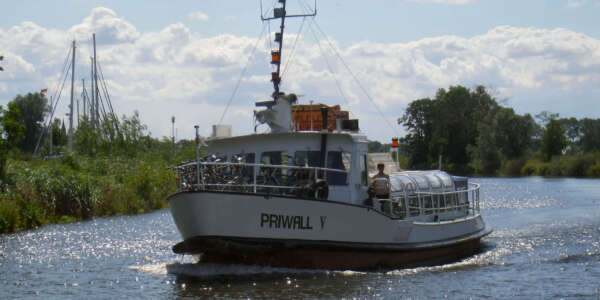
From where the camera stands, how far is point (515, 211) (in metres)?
39.5

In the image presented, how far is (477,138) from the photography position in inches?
3875

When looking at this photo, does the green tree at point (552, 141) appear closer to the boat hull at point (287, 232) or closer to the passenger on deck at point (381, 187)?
the passenger on deck at point (381, 187)

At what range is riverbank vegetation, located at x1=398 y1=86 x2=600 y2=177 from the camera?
94.2 metres

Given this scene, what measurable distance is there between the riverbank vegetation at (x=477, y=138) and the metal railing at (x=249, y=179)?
237 feet

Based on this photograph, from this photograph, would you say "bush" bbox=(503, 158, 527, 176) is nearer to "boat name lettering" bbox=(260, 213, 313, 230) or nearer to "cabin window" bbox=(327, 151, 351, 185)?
"cabin window" bbox=(327, 151, 351, 185)

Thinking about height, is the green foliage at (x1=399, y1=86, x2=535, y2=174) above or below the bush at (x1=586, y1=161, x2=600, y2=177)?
above

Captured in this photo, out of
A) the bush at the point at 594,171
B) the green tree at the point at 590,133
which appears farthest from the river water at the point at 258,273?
the green tree at the point at 590,133

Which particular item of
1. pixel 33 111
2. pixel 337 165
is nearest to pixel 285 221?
pixel 337 165

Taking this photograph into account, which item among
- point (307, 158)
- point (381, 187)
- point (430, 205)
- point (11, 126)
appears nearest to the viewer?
point (307, 158)

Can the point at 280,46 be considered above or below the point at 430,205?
above

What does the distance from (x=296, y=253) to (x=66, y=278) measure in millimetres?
5881

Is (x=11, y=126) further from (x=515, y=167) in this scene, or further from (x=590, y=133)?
(x=590, y=133)

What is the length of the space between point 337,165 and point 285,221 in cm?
274

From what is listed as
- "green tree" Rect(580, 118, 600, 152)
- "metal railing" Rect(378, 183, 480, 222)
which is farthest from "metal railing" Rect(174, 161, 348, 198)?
"green tree" Rect(580, 118, 600, 152)
